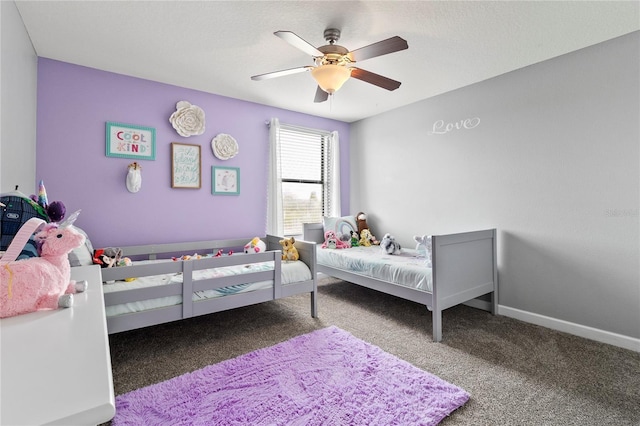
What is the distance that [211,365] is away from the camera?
1976 mm

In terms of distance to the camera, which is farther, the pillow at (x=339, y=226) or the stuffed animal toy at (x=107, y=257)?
the pillow at (x=339, y=226)

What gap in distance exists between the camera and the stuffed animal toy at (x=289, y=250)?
295 centimetres

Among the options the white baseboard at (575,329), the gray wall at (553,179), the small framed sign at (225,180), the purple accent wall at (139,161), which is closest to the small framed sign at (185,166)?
the purple accent wall at (139,161)

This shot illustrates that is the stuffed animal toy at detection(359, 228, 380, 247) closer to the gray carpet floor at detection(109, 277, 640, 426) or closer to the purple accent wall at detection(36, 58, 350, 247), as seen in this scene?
the gray carpet floor at detection(109, 277, 640, 426)

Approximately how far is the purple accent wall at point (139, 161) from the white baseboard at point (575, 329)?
275 centimetres

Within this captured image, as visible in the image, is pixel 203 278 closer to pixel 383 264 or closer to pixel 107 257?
pixel 107 257

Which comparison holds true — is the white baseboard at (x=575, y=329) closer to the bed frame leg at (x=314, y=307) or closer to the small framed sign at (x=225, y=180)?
the bed frame leg at (x=314, y=307)

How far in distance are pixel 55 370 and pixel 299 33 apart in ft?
7.43

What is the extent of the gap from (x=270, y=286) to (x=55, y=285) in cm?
170

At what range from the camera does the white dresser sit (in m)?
0.43

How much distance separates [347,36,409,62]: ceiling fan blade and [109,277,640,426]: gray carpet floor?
6.46 feet

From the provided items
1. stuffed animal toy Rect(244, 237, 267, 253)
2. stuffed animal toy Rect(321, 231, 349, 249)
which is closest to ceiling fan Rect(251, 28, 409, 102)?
stuffed animal toy Rect(244, 237, 267, 253)

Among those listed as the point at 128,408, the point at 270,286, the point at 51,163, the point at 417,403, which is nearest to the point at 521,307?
the point at 417,403

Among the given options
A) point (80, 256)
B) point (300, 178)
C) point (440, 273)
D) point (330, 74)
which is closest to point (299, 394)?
point (440, 273)
